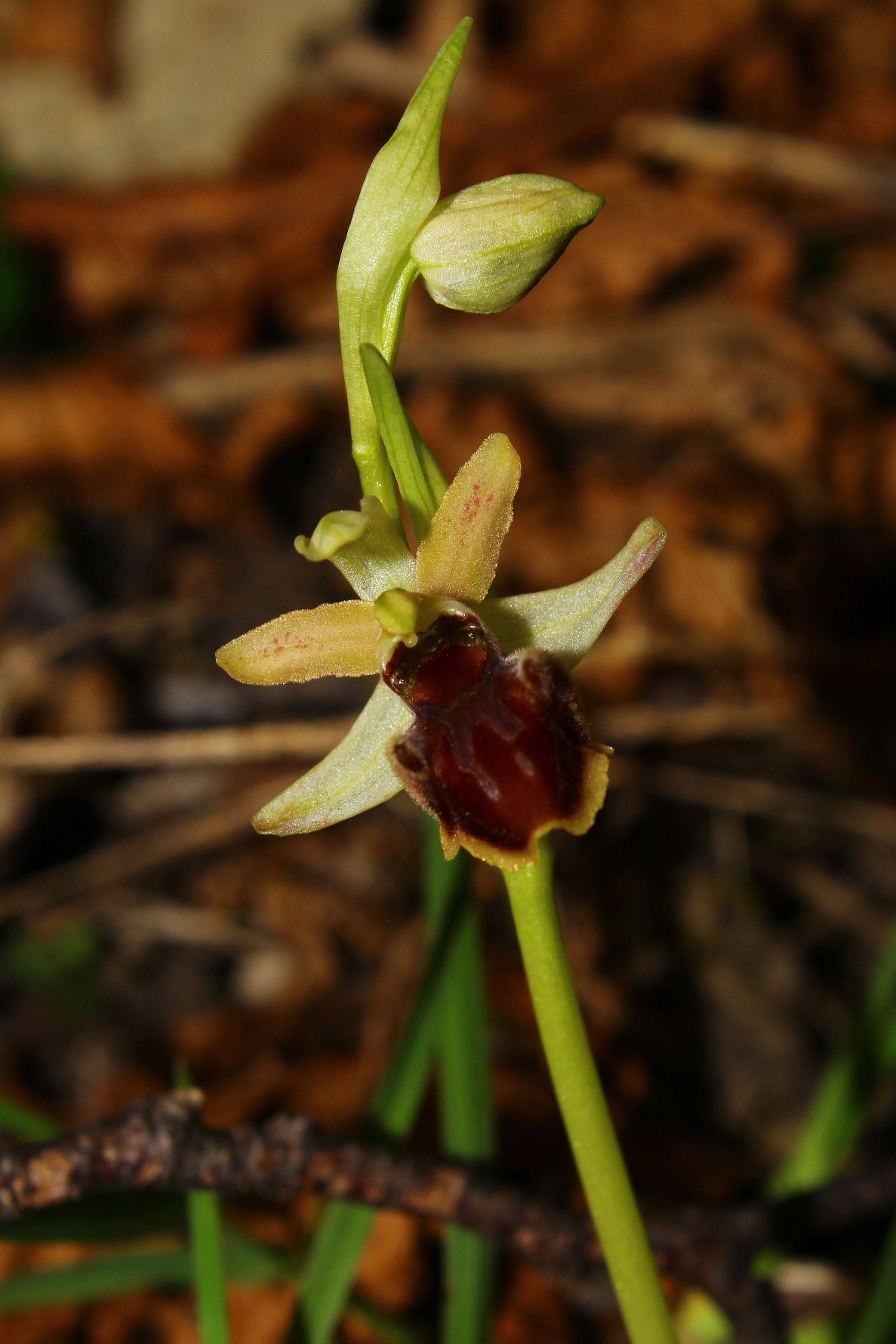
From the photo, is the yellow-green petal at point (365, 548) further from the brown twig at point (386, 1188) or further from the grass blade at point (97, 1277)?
the grass blade at point (97, 1277)

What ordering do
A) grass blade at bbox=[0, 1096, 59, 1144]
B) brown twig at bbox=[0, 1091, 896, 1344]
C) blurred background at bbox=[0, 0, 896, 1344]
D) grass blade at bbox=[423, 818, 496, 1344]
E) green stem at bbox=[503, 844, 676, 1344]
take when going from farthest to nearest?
1. blurred background at bbox=[0, 0, 896, 1344]
2. grass blade at bbox=[423, 818, 496, 1344]
3. grass blade at bbox=[0, 1096, 59, 1144]
4. brown twig at bbox=[0, 1091, 896, 1344]
5. green stem at bbox=[503, 844, 676, 1344]

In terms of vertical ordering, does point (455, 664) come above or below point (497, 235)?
below

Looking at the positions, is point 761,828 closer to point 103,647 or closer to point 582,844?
point 582,844

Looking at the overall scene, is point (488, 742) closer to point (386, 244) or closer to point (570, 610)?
point (570, 610)

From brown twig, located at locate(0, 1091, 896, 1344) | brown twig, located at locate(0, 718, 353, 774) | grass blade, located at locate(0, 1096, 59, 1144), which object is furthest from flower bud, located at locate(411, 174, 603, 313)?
brown twig, located at locate(0, 718, 353, 774)

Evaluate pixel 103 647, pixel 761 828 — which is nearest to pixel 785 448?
pixel 761 828

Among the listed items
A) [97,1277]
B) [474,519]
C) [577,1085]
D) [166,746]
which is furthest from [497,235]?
[166,746]

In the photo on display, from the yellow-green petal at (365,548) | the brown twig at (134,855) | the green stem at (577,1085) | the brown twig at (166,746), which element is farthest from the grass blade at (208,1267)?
the brown twig at (134,855)

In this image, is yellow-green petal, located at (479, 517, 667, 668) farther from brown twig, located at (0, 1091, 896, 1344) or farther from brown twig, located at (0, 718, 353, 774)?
brown twig, located at (0, 718, 353, 774)
